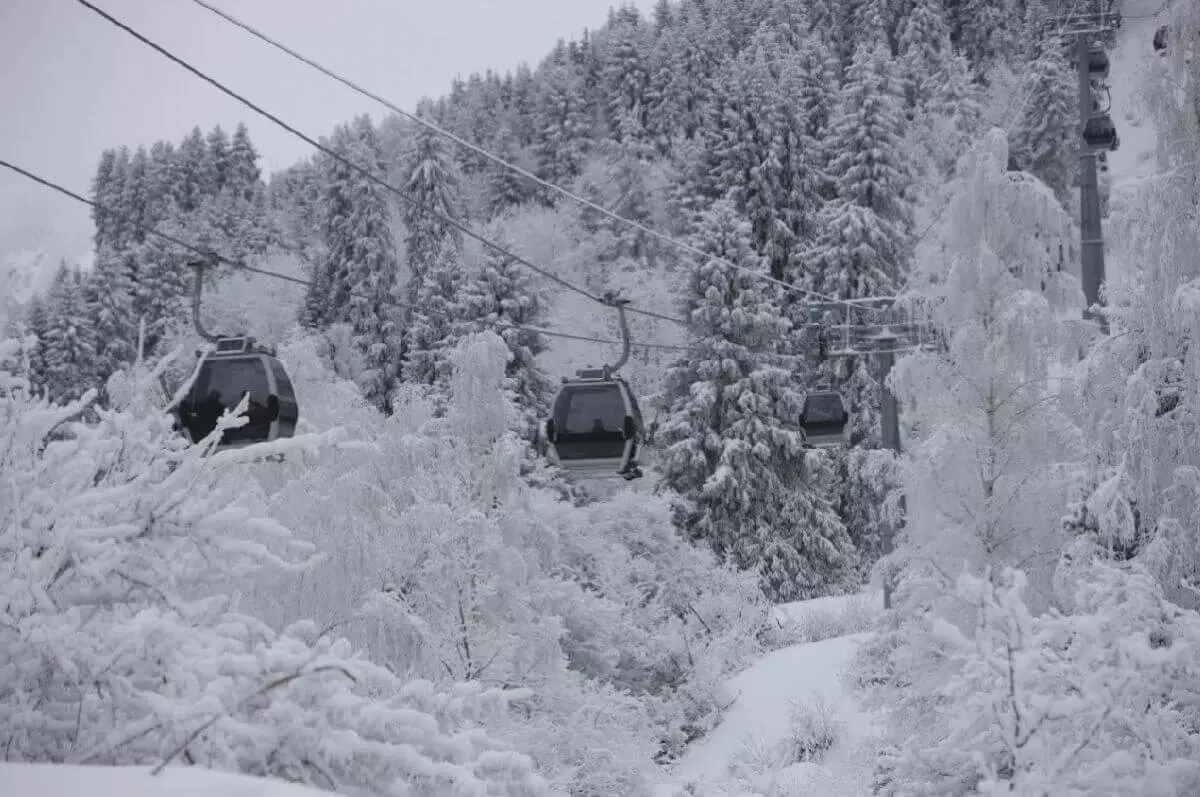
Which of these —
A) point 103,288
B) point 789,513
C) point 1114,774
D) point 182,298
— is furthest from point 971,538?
point 103,288

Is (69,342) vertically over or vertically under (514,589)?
over

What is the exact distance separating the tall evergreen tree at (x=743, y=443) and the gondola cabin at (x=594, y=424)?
21442 millimetres

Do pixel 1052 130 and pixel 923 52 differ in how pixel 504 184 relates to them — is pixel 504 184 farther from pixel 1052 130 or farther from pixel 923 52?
pixel 1052 130

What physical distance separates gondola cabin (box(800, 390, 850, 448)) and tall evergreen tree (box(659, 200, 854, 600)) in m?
16.5

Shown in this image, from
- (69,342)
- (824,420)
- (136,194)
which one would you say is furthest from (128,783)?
(136,194)

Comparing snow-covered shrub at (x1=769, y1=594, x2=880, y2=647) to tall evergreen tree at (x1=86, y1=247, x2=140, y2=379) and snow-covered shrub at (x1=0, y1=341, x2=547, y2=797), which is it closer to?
snow-covered shrub at (x1=0, y1=341, x2=547, y2=797)

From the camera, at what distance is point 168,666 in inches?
132

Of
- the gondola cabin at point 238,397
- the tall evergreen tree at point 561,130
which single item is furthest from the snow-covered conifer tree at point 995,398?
the tall evergreen tree at point 561,130

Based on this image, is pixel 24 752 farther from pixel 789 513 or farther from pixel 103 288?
pixel 103 288

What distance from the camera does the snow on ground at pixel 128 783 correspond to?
274 cm

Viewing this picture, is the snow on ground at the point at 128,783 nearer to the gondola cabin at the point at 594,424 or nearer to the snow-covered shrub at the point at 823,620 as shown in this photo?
the gondola cabin at the point at 594,424

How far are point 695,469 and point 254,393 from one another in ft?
83.9

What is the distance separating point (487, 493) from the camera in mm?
19797

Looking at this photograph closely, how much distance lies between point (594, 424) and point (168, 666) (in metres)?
8.78
